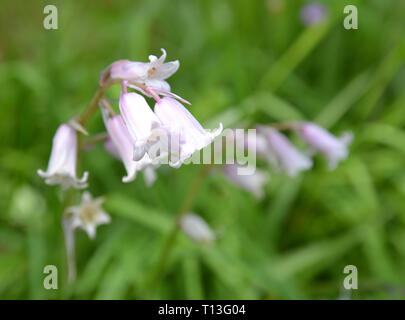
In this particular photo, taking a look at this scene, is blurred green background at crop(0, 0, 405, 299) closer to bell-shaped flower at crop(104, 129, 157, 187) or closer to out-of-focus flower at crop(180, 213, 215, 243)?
out-of-focus flower at crop(180, 213, 215, 243)

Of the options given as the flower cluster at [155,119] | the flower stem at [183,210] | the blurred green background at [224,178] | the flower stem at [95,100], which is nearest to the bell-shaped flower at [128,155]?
the flower cluster at [155,119]

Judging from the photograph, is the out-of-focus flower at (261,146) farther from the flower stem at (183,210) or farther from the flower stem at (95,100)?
the flower stem at (95,100)

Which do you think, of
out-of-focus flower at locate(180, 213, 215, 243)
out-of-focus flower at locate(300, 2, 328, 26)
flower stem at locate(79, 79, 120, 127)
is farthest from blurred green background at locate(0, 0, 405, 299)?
flower stem at locate(79, 79, 120, 127)

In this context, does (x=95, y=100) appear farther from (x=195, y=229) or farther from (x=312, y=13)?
(x=312, y=13)

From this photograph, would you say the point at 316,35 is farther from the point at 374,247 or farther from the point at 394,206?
the point at 374,247

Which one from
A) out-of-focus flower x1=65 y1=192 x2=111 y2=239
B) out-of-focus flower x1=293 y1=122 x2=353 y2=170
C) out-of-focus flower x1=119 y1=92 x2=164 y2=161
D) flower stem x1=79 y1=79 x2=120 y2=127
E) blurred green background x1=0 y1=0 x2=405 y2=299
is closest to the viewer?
out-of-focus flower x1=119 y1=92 x2=164 y2=161

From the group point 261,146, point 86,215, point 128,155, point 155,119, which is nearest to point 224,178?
point 261,146
